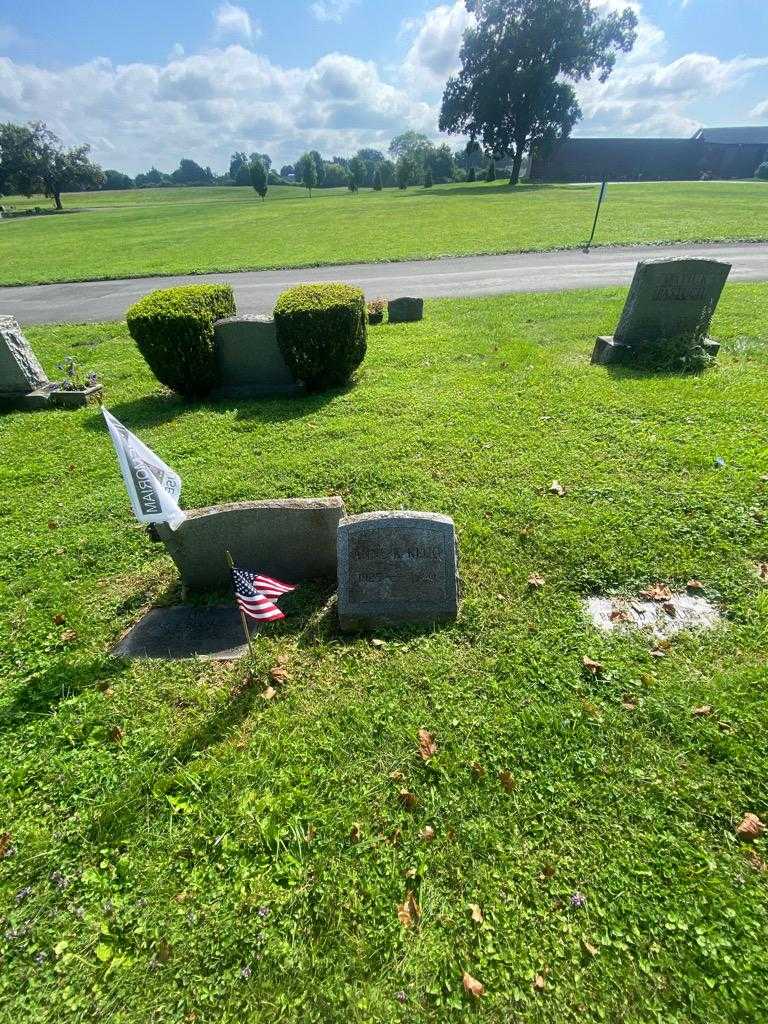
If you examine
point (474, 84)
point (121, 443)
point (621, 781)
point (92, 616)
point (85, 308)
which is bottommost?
point (85, 308)

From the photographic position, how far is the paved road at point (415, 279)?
45.8 feet

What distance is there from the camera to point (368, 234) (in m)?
24.7

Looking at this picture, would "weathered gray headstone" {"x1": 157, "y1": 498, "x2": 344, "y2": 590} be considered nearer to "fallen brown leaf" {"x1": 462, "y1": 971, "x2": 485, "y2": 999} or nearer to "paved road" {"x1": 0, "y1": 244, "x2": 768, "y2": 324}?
"fallen brown leaf" {"x1": 462, "y1": 971, "x2": 485, "y2": 999}

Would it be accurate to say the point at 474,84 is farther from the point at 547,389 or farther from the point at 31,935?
the point at 31,935

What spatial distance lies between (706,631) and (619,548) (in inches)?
37.9

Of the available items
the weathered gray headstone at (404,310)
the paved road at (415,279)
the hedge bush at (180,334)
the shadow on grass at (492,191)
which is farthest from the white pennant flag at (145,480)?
the shadow on grass at (492,191)

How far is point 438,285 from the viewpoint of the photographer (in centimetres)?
1476

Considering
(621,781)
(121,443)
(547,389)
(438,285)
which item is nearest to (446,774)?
(621,781)

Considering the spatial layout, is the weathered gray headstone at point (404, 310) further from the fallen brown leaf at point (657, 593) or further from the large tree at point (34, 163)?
the large tree at point (34, 163)

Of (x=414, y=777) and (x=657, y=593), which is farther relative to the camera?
(x=657, y=593)

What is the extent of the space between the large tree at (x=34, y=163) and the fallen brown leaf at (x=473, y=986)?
83.0 m

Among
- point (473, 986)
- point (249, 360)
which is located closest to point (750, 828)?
point (473, 986)

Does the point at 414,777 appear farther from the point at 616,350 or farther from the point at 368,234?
the point at 368,234

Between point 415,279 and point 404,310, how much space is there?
4983 millimetres
